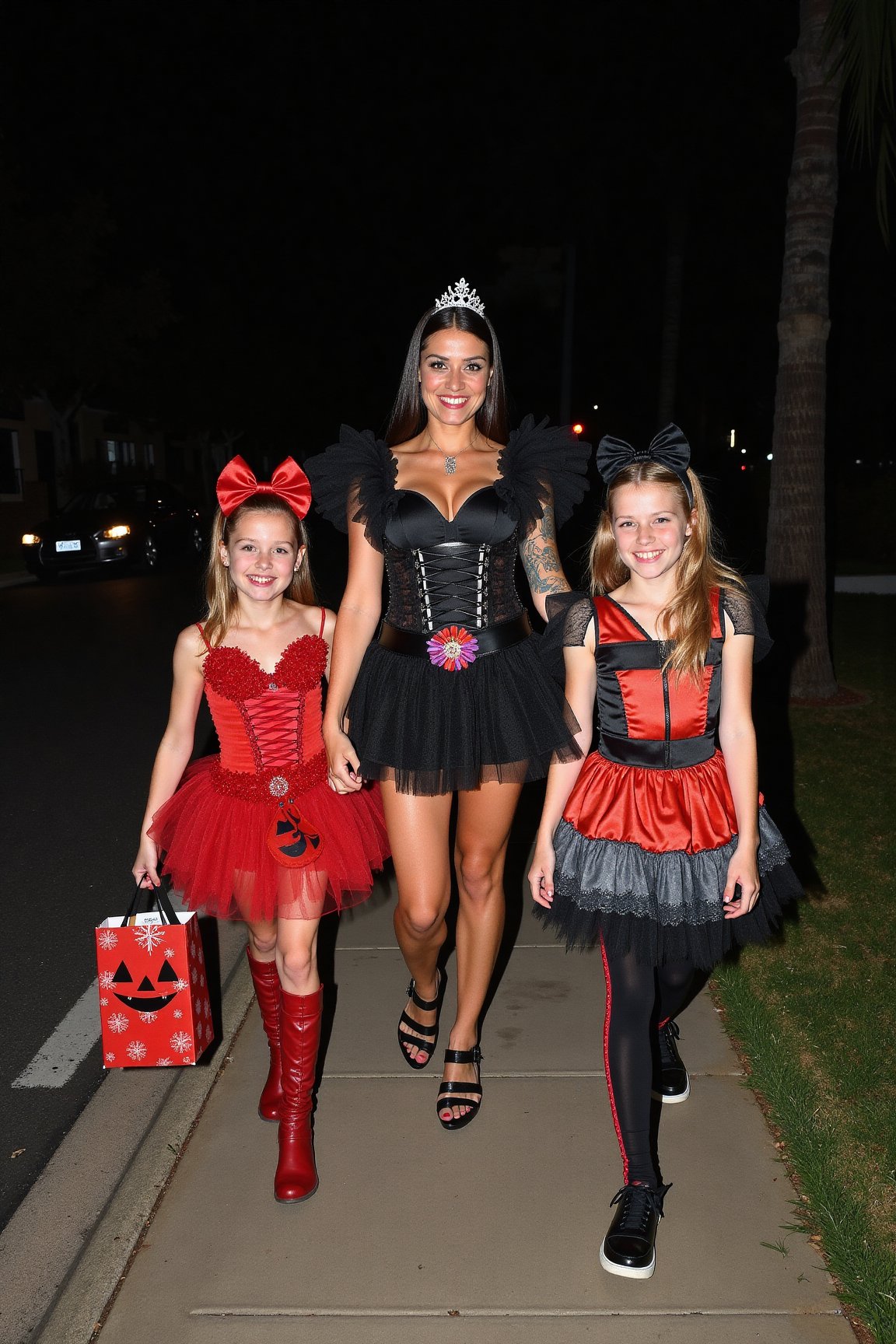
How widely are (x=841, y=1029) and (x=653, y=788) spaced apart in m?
1.58

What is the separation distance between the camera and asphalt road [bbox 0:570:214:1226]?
12.6ft

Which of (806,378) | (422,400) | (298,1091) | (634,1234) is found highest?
(806,378)

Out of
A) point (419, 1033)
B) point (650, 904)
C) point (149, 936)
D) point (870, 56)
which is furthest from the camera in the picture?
point (870, 56)

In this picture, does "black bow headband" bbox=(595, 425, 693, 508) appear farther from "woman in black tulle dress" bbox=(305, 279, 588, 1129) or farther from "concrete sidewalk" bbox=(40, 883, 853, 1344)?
"concrete sidewalk" bbox=(40, 883, 853, 1344)

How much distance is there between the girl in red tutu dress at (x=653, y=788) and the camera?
2998mm

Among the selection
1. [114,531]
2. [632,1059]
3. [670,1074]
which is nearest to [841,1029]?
[670,1074]

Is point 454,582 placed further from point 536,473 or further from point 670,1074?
point 670,1074

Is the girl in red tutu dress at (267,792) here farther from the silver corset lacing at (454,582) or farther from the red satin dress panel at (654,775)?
the red satin dress panel at (654,775)

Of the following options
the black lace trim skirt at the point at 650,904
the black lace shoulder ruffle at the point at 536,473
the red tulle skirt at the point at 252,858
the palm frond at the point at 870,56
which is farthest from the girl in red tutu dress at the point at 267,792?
the palm frond at the point at 870,56

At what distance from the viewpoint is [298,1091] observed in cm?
323

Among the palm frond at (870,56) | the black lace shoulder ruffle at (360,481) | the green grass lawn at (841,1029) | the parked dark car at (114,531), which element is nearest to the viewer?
the green grass lawn at (841,1029)

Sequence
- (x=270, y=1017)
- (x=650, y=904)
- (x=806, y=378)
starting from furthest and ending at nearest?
(x=806, y=378)
(x=270, y=1017)
(x=650, y=904)

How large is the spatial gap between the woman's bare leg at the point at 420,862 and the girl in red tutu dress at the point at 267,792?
0.41ft

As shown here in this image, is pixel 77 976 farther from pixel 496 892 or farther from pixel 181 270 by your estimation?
pixel 181 270
